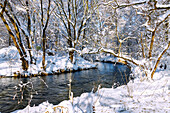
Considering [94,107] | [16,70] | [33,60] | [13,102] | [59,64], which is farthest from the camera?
[59,64]

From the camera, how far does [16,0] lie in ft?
38.8

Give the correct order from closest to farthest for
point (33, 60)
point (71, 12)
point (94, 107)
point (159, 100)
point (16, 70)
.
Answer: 1. point (94, 107)
2. point (159, 100)
3. point (16, 70)
4. point (33, 60)
5. point (71, 12)

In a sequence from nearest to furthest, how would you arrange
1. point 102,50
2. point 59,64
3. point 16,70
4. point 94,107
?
1. point 94,107
2. point 102,50
3. point 16,70
4. point 59,64

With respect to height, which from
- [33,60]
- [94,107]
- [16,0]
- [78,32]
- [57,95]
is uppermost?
[16,0]

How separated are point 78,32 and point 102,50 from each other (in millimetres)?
Answer: 10852

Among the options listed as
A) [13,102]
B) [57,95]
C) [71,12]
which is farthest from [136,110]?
[71,12]

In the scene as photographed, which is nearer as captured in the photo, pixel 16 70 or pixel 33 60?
pixel 16 70

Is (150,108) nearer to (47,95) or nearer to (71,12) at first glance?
(47,95)

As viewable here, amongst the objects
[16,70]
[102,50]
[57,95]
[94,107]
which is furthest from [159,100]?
[16,70]

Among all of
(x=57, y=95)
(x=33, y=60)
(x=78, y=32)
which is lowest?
(x=57, y=95)

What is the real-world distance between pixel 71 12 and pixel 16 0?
253 inches

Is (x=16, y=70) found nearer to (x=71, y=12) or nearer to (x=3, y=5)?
(x=3, y=5)

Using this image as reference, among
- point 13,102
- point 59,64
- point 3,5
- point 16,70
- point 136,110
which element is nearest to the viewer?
point 136,110

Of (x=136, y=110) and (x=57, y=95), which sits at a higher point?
(x=136, y=110)
